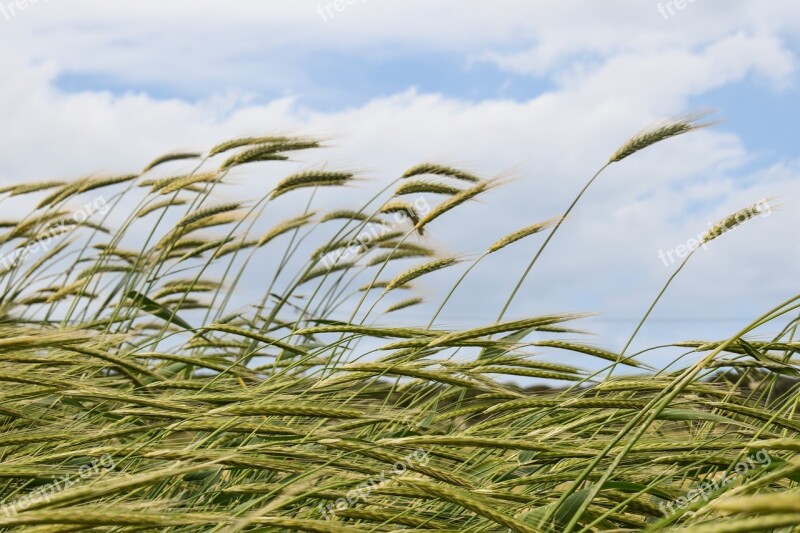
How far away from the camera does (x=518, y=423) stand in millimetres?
2045

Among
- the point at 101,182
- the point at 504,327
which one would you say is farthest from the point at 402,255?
the point at 504,327

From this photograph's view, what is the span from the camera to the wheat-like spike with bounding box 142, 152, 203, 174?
3797 millimetres

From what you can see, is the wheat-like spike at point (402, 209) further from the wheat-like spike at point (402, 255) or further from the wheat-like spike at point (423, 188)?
the wheat-like spike at point (402, 255)

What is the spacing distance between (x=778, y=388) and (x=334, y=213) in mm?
4115

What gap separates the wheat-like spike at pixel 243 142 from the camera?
10.4 ft

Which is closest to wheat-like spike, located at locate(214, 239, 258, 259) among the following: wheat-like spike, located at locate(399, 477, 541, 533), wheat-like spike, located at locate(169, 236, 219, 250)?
wheat-like spike, located at locate(169, 236, 219, 250)

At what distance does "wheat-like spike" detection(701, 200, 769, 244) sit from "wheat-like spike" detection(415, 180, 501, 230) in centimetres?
67

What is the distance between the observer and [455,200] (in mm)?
2660

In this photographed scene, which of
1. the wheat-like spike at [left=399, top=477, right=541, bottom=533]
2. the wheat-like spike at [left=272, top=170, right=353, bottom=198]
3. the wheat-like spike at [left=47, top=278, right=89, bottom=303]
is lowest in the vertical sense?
the wheat-like spike at [left=399, top=477, right=541, bottom=533]

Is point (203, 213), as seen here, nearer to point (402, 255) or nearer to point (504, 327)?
point (402, 255)

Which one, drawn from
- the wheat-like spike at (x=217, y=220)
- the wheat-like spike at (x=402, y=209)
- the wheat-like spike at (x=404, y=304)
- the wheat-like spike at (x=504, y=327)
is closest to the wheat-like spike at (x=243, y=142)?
the wheat-like spike at (x=217, y=220)

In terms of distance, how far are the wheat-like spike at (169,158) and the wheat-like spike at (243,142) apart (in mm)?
469

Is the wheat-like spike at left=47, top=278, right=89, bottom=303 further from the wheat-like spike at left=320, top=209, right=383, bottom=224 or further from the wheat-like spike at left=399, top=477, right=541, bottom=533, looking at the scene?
the wheat-like spike at left=399, top=477, right=541, bottom=533

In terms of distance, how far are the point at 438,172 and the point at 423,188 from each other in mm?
99
